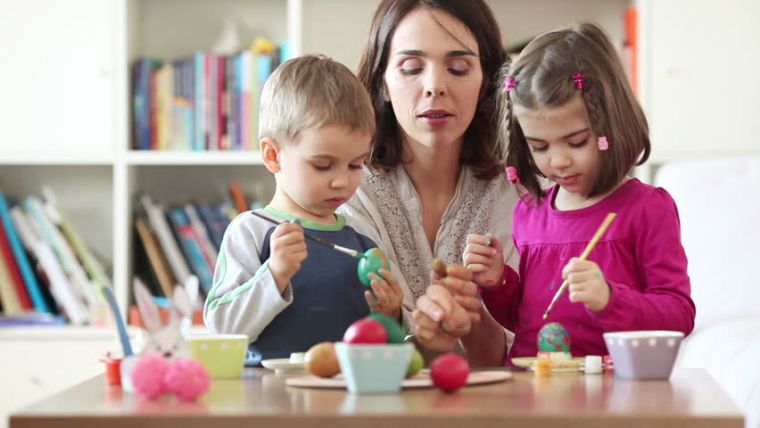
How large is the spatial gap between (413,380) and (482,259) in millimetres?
374

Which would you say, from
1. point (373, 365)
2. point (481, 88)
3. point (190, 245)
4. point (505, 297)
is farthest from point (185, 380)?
point (190, 245)

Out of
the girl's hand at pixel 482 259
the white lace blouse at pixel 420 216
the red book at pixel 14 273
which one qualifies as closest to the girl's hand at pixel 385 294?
the girl's hand at pixel 482 259

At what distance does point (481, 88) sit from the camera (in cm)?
197

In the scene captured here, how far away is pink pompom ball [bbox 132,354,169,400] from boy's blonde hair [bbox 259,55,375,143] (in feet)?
1.67

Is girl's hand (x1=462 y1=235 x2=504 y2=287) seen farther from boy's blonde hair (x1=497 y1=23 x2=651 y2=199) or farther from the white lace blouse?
the white lace blouse

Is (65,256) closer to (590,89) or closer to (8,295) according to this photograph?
(8,295)

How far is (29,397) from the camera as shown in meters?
3.07

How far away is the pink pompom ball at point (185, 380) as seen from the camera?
102cm

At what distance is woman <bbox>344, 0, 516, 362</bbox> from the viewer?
1.86 m

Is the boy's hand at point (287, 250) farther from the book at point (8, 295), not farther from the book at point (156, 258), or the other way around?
the book at point (8, 295)

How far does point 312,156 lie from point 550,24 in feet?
6.81

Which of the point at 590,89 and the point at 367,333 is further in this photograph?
the point at 590,89

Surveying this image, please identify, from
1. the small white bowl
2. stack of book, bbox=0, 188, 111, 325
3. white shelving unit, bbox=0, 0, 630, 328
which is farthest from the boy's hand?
stack of book, bbox=0, 188, 111, 325

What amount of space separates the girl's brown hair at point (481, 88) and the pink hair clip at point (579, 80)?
1.61 feet
